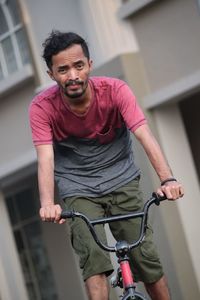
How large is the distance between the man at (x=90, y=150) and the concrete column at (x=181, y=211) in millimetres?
3779

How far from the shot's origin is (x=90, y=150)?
17.3ft

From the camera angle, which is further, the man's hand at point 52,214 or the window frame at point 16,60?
the window frame at point 16,60

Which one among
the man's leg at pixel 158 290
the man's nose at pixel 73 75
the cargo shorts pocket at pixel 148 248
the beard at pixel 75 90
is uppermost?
the man's nose at pixel 73 75

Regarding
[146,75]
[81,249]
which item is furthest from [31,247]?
[81,249]

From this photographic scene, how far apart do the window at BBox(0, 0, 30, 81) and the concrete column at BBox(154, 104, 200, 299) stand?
7.57 feet

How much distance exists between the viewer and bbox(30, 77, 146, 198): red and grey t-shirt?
5.10m

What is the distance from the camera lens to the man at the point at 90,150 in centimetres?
488

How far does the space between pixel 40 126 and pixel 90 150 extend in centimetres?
34

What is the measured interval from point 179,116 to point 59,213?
16.9 ft

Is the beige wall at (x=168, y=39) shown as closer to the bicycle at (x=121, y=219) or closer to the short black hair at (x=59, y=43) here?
the short black hair at (x=59, y=43)

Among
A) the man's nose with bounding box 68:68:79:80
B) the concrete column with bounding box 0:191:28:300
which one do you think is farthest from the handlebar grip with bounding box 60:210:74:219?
the concrete column with bounding box 0:191:28:300

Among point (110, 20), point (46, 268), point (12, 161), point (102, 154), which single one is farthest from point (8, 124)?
point (102, 154)

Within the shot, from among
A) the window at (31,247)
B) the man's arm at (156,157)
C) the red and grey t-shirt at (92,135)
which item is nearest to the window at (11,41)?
the window at (31,247)

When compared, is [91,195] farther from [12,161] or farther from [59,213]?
[12,161]
